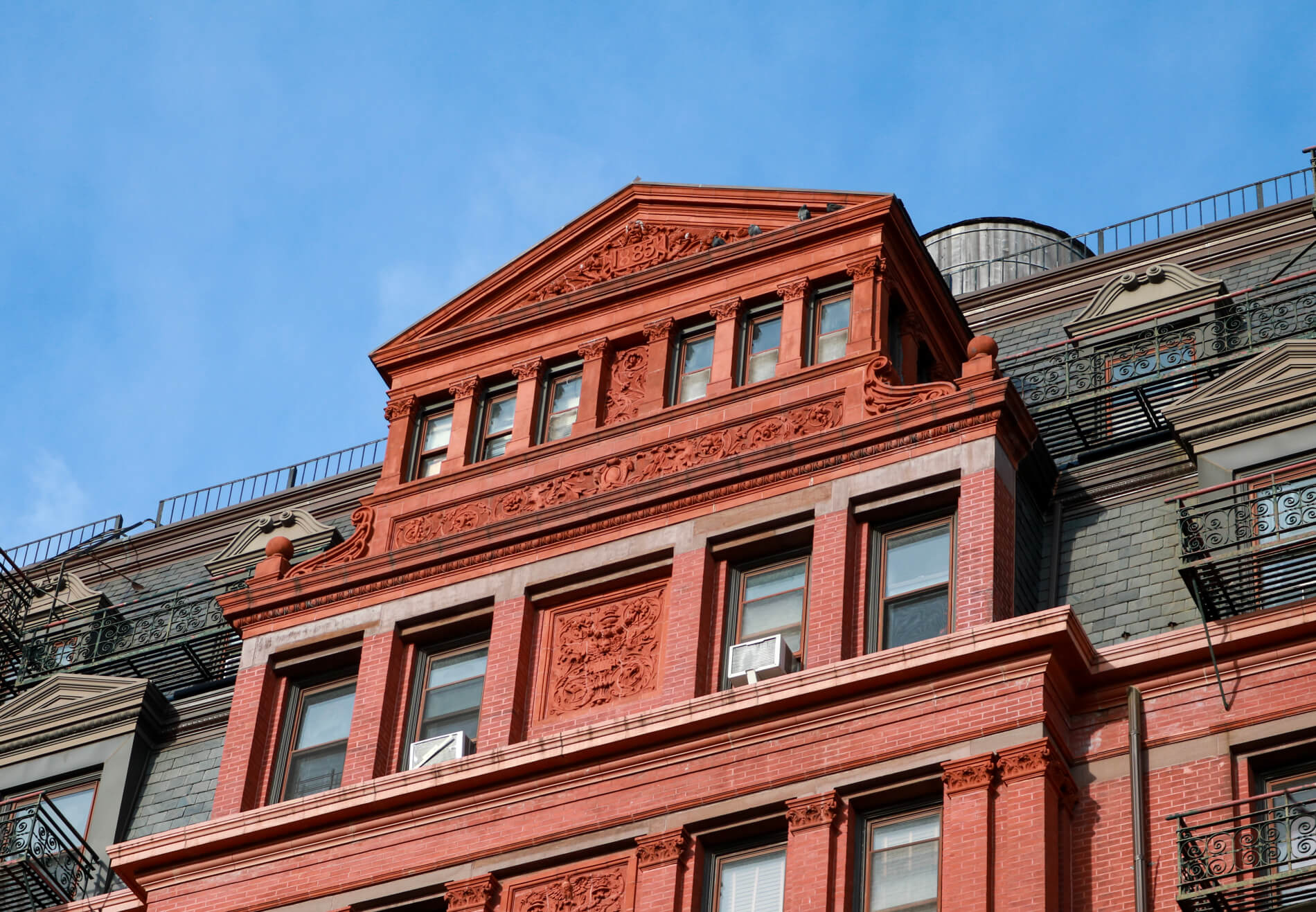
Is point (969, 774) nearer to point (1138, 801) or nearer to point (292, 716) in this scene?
point (1138, 801)

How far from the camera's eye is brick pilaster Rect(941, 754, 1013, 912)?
24500 mm

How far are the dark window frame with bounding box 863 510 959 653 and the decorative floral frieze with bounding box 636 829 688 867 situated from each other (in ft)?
9.72

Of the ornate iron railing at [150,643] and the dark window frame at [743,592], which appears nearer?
the dark window frame at [743,592]

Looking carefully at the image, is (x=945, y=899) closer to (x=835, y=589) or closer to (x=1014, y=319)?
(x=835, y=589)

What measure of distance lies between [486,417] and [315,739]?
5.01 meters

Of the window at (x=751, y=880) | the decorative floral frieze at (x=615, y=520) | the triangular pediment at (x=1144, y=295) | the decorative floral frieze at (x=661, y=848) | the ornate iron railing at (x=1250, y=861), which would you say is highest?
the triangular pediment at (x=1144, y=295)

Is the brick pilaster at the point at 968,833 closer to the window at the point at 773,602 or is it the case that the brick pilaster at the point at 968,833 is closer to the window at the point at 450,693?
the window at the point at 773,602

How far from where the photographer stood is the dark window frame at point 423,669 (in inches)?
1170

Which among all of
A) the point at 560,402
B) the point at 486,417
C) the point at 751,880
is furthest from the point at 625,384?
the point at 751,880

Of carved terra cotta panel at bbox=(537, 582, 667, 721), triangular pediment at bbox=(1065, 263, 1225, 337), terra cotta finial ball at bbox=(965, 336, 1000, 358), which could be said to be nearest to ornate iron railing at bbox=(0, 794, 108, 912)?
carved terra cotta panel at bbox=(537, 582, 667, 721)

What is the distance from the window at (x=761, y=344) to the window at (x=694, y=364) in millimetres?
444

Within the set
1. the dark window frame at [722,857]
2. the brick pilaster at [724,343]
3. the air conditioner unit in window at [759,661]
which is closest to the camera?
the dark window frame at [722,857]

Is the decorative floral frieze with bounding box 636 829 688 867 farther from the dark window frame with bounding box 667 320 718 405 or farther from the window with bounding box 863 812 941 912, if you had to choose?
the dark window frame with bounding box 667 320 718 405

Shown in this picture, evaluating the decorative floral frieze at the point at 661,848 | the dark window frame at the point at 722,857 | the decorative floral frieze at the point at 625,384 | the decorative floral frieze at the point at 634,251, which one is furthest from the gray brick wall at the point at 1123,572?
the decorative floral frieze at the point at 634,251
